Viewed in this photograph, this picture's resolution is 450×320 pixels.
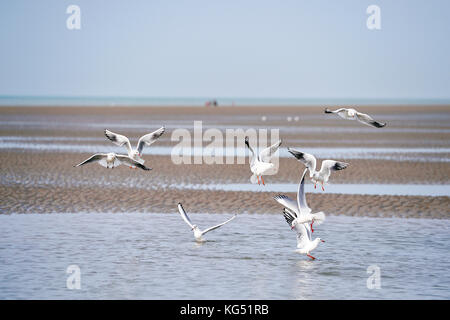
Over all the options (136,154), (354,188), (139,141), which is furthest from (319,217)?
(354,188)

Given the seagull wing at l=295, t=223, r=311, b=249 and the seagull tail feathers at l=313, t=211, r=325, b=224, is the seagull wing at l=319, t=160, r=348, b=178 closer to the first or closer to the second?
the seagull tail feathers at l=313, t=211, r=325, b=224

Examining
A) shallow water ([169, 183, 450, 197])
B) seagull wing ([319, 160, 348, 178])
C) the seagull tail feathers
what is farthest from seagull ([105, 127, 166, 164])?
shallow water ([169, 183, 450, 197])

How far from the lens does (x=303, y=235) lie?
15633mm

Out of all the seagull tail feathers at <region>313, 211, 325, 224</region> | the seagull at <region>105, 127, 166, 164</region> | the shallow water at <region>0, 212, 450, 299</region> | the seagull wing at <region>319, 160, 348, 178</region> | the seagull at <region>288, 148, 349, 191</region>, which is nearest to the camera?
the shallow water at <region>0, 212, 450, 299</region>

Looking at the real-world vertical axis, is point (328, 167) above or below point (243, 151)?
above

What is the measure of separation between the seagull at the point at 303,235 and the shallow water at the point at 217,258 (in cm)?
33

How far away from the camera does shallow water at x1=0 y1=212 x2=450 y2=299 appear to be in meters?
13.9

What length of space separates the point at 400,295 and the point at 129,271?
211 inches

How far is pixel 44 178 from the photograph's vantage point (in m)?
27.8

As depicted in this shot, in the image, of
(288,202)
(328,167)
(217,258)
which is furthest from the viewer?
(217,258)

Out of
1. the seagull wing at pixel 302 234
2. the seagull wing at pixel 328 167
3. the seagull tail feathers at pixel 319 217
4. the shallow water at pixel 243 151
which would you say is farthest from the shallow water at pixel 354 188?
the seagull tail feathers at pixel 319 217

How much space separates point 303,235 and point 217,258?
6.46 ft

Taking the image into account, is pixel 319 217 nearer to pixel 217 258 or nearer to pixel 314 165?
pixel 314 165

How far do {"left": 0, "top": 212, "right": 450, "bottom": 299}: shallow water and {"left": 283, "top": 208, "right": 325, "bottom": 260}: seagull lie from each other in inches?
13.1
